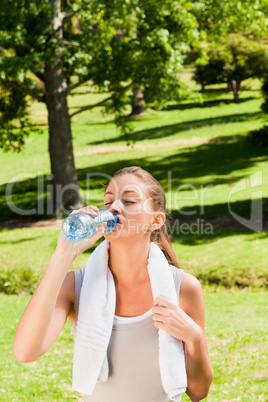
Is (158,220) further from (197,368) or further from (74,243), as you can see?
(197,368)

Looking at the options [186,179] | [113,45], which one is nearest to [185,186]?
[186,179]

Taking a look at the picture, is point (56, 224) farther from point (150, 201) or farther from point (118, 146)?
point (150, 201)

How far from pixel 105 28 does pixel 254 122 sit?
13777 millimetres

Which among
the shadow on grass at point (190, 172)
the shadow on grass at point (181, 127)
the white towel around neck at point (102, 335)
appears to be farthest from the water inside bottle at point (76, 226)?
the shadow on grass at point (181, 127)

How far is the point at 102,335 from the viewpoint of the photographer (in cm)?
251

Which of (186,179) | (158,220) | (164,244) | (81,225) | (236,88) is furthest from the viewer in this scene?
(236,88)

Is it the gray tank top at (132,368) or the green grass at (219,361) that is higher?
the gray tank top at (132,368)

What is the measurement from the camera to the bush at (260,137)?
2441cm

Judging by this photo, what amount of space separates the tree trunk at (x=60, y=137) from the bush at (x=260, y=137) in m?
9.95

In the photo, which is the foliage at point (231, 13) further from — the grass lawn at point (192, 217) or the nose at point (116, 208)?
the nose at point (116, 208)

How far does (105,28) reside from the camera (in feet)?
55.4

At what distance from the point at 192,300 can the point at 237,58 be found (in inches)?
1218

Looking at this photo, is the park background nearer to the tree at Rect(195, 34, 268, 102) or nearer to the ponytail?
the tree at Rect(195, 34, 268, 102)

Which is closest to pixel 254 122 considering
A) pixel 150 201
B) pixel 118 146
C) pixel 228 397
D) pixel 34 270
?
pixel 118 146
